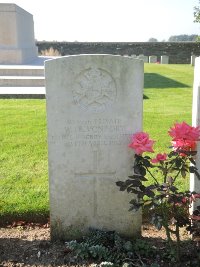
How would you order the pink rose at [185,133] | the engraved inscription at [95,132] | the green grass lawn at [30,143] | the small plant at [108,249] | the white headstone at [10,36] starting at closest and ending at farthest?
the pink rose at [185,133] < the small plant at [108,249] < the engraved inscription at [95,132] < the green grass lawn at [30,143] < the white headstone at [10,36]

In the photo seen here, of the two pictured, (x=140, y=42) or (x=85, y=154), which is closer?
(x=85, y=154)

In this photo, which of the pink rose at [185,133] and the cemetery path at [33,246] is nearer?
the pink rose at [185,133]

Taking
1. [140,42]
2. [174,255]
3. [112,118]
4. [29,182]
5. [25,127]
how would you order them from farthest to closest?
1. [140,42]
2. [25,127]
3. [29,182]
4. [112,118]
5. [174,255]

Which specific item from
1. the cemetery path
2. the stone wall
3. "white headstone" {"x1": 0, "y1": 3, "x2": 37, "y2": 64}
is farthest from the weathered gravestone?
the stone wall

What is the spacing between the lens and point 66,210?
3123 mm

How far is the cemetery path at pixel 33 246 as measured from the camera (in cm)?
287

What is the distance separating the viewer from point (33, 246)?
309 centimetres

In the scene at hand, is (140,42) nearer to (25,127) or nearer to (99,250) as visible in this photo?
(25,127)

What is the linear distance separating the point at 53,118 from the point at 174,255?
4.75ft

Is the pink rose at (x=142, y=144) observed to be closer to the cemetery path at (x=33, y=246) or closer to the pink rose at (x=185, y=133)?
the pink rose at (x=185, y=133)

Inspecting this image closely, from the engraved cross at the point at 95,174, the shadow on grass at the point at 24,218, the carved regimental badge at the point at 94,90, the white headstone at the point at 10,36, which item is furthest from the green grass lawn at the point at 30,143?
the white headstone at the point at 10,36

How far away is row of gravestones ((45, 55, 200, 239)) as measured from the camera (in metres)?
2.85

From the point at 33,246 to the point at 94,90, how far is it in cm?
145

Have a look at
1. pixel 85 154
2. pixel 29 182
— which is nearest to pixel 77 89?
pixel 85 154
